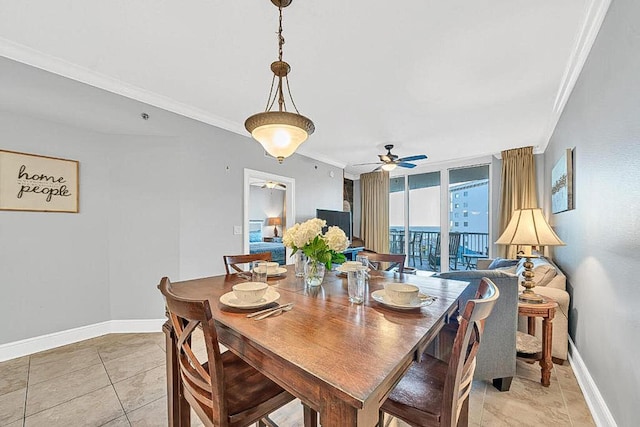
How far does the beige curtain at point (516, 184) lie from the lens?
464 cm

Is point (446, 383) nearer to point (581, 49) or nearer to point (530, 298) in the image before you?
point (530, 298)

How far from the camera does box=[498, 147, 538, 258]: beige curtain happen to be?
15.2 ft

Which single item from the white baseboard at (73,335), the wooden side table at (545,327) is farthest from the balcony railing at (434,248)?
the white baseboard at (73,335)

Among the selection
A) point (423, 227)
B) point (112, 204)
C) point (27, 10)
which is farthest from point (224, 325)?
point (423, 227)

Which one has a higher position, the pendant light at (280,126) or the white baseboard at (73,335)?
the pendant light at (280,126)

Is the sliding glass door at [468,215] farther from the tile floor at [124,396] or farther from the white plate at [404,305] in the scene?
the white plate at [404,305]

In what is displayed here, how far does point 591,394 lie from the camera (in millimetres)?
1806

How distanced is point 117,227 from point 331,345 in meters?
3.29

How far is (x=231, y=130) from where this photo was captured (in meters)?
3.65

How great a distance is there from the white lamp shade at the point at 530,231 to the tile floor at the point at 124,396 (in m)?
1.07

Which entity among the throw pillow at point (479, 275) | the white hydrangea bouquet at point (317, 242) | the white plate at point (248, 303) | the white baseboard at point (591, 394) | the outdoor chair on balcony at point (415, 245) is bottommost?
the white baseboard at point (591, 394)

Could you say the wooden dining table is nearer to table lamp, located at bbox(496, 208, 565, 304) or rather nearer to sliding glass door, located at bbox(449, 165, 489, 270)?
table lamp, located at bbox(496, 208, 565, 304)

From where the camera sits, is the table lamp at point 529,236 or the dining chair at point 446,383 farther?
the table lamp at point 529,236

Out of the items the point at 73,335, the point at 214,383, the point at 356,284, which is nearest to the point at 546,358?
the point at 356,284
